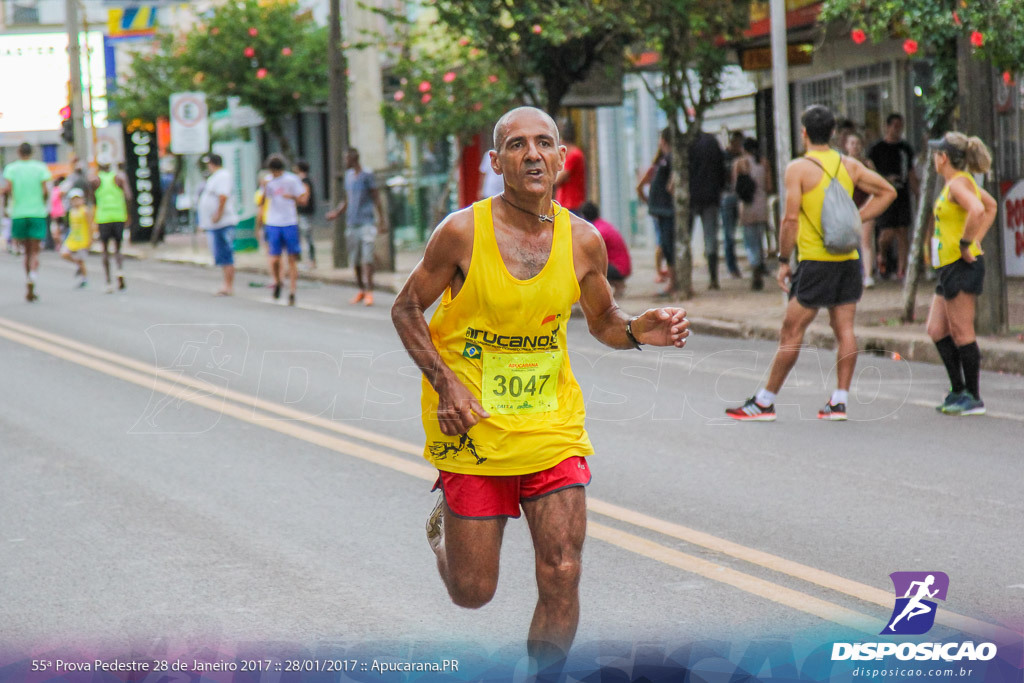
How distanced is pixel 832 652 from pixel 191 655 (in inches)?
83.1

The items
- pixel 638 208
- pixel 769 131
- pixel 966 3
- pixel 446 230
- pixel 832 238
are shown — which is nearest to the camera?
pixel 446 230

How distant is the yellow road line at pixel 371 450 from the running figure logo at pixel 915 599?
0.05 m

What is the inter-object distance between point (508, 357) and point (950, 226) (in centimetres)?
582

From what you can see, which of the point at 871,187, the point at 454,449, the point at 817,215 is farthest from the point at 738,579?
the point at 871,187

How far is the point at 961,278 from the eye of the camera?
9.12 meters

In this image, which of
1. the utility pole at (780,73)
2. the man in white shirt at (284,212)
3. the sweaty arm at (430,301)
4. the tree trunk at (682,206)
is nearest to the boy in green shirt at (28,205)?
the man in white shirt at (284,212)

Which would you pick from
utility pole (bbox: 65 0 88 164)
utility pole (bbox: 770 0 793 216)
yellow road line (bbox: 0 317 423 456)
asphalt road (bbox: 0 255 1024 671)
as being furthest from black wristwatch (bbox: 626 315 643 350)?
utility pole (bbox: 65 0 88 164)

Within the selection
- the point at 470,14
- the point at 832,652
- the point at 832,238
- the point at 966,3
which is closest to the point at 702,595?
the point at 832,652

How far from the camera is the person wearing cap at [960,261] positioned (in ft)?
29.8

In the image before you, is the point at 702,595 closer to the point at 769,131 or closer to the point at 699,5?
the point at 699,5

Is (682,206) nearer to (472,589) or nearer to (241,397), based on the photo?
(241,397)

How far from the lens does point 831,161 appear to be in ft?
29.9

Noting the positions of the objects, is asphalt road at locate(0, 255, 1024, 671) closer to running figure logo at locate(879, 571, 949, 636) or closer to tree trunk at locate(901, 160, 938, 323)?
running figure logo at locate(879, 571, 949, 636)

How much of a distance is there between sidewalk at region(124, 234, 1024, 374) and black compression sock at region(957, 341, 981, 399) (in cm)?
199
